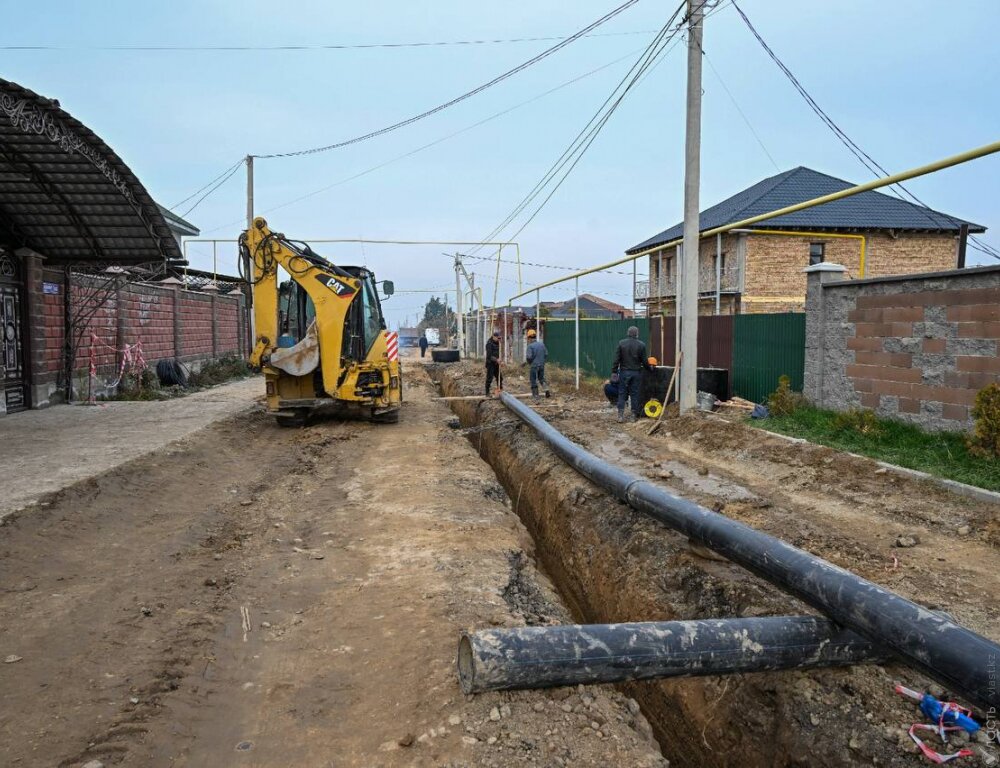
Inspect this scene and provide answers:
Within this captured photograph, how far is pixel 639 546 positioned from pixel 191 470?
511 cm

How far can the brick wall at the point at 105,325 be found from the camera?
1223 centimetres

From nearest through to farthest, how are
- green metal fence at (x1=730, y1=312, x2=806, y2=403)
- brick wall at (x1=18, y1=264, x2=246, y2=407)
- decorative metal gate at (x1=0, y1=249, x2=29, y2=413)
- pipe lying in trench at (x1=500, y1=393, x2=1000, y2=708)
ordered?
pipe lying in trench at (x1=500, y1=393, x2=1000, y2=708), green metal fence at (x1=730, y1=312, x2=806, y2=403), decorative metal gate at (x1=0, y1=249, x2=29, y2=413), brick wall at (x1=18, y1=264, x2=246, y2=407)

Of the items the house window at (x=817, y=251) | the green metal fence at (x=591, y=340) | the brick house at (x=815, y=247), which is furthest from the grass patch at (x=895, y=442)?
the house window at (x=817, y=251)

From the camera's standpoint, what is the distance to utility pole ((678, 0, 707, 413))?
9.95 m

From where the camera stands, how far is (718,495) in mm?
6535

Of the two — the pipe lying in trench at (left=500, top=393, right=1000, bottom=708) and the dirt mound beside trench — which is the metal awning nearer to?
the dirt mound beside trench

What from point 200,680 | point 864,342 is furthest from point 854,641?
point 864,342

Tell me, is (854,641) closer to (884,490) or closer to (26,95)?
(884,490)

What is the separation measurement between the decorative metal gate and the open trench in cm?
939

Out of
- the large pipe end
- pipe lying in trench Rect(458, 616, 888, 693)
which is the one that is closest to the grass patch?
pipe lying in trench Rect(458, 616, 888, 693)

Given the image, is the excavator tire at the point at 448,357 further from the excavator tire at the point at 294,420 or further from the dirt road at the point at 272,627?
the dirt road at the point at 272,627

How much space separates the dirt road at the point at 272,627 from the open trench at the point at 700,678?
2.14 feet

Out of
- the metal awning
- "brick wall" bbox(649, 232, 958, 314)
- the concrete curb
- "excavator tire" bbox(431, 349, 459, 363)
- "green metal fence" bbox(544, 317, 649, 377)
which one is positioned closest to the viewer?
the concrete curb

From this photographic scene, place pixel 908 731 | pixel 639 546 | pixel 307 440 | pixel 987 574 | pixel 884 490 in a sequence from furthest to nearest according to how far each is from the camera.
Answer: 1. pixel 307 440
2. pixel 884 490
3. pixel 639 546
4. pixel 987 574
5. pixel 908 731
